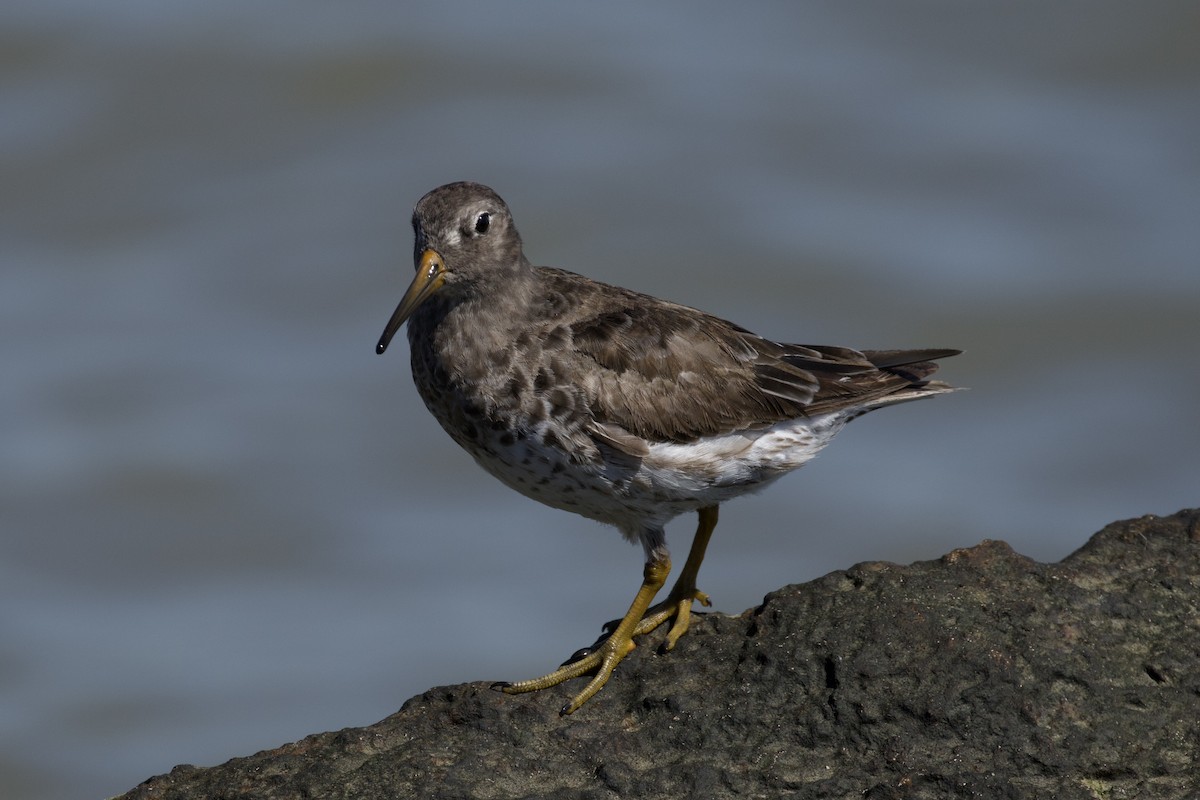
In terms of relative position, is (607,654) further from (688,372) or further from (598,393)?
(688,372)

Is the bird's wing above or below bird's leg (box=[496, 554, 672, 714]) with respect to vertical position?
above

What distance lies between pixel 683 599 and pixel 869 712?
1.71 m

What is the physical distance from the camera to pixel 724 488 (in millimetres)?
7453

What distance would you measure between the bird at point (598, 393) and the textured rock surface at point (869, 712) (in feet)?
1.36

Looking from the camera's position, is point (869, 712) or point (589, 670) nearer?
point (869, 712)

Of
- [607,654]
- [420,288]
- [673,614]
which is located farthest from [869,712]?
[420,288]

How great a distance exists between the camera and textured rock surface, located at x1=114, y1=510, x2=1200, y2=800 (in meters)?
5.74

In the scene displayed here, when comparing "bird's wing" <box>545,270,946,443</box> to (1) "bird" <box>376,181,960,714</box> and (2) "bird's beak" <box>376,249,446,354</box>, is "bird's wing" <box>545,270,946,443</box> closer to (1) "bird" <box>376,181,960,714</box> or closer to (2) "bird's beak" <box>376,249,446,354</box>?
(1) "bird" <box>376,181,960,714</box>

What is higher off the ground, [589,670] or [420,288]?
[420,288]

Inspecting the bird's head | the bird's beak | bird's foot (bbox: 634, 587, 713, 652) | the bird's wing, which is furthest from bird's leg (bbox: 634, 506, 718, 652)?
the bird's beak

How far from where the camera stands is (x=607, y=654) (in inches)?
278

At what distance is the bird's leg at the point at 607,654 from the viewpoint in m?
6.69

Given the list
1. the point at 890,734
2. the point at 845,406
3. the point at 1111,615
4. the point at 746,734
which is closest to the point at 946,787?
the point at 890,734

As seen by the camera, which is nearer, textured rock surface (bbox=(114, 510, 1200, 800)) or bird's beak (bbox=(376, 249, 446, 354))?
textured rock surface (bbox=(114, 510, 1200, 800))
